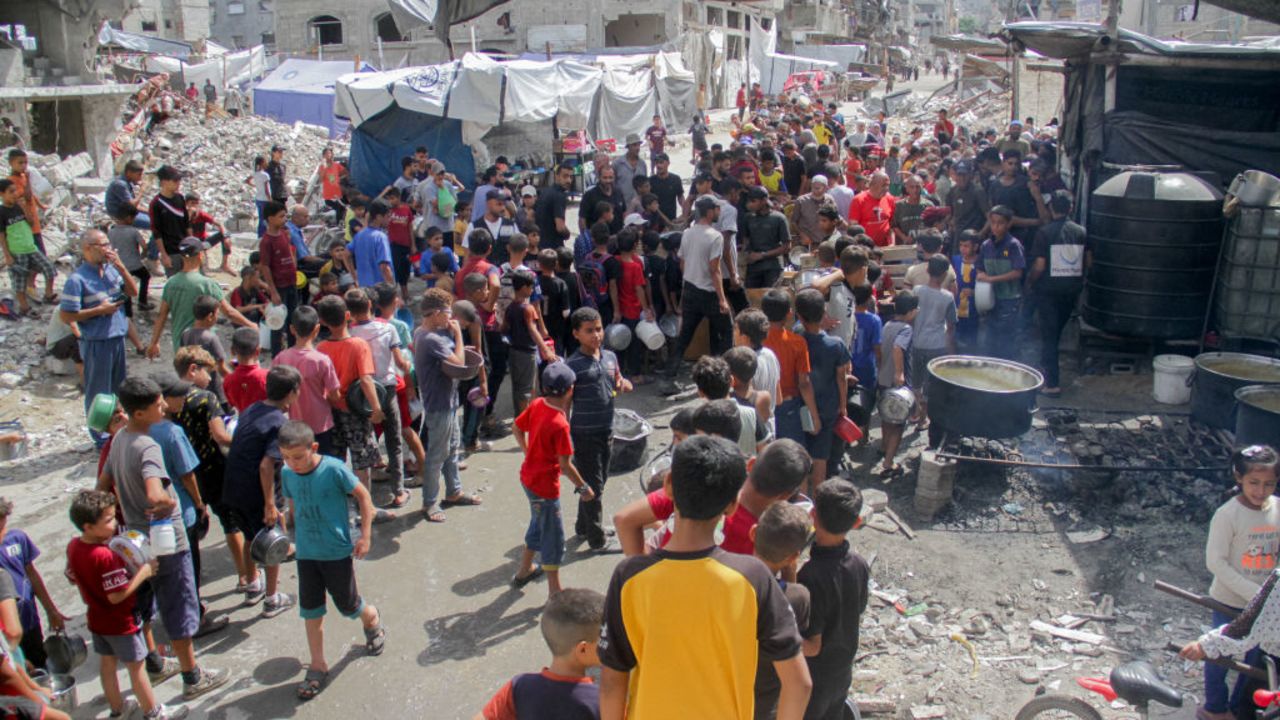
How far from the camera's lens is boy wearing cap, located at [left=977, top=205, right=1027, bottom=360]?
823 cm

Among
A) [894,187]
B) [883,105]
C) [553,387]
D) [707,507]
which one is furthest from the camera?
[883,105]

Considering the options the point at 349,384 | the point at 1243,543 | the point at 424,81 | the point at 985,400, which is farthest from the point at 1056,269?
the point at 424,81

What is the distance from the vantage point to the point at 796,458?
3549 mm

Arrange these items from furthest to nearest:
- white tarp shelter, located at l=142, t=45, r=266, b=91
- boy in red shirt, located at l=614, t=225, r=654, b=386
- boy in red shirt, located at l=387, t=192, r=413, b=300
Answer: white tarp shelter, located at l=142, t=45, r=266, b=91
boy in red shirt, located at l=387, t=192, r=413, b=300
boy in red shirt, located at l=614, t=225, r=654, b=386

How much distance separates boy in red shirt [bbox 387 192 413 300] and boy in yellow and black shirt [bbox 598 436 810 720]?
30.4 ft

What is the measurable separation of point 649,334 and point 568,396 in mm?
3514

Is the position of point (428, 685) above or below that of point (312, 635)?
below

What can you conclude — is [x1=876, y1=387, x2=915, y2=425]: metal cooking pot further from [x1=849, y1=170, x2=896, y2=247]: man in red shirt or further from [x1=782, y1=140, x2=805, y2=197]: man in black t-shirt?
[x1=782, y1=140, x2=805, y2=197]: man in black t-shirt

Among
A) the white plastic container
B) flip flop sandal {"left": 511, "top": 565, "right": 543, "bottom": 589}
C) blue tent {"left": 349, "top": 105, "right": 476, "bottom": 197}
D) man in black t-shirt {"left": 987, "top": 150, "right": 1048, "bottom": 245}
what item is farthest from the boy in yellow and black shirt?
blue tent {"left": 349, "top": 105, "right": 476, "bottom": 197}

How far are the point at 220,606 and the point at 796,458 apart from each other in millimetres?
3882

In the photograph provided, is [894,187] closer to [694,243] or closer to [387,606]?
[694,243]

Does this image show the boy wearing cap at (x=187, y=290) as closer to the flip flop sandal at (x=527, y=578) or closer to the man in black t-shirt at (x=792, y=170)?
the flip flop sandal at (x=527, y=578)

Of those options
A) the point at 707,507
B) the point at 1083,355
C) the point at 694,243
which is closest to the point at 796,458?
the point at 707,507

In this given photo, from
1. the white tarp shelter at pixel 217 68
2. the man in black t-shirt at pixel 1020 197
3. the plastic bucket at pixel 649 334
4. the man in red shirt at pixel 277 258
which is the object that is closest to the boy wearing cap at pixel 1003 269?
the man in black t-shirt at pixel 1020 197
